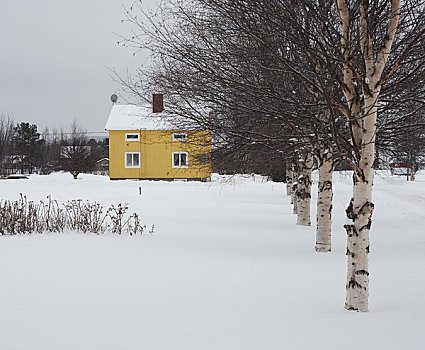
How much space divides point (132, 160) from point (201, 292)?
38255 millimetres

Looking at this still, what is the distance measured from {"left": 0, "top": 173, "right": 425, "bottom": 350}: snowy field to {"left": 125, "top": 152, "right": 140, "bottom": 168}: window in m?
31.0

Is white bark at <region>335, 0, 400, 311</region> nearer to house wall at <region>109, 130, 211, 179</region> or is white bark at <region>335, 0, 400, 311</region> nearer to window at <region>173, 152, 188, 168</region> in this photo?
window at <region>173, 152, 188, 168</region>

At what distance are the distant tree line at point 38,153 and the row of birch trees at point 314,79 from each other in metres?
39.6

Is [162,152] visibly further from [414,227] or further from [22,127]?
[414,227]

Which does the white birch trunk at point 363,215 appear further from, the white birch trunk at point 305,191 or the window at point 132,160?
the window at point 132,160

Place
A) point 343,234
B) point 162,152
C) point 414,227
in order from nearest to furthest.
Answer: point 343,234, point 414,227, point 162,152

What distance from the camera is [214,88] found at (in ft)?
32.2

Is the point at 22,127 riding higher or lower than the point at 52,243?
higher

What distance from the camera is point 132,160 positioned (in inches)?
1788

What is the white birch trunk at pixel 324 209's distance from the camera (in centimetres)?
1184

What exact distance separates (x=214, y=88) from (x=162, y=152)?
35.2 metres

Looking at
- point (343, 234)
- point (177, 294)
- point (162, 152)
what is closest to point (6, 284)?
point (177, 294)

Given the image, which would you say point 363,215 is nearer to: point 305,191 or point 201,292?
point 201,292

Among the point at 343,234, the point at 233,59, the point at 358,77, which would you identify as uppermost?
the point at 233,59
